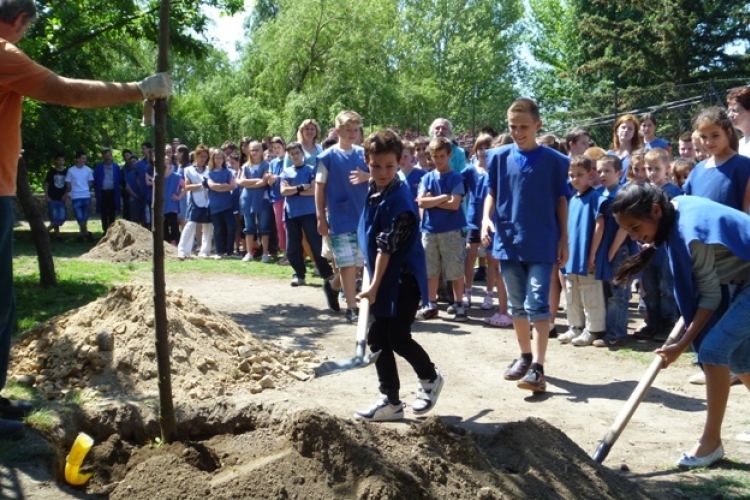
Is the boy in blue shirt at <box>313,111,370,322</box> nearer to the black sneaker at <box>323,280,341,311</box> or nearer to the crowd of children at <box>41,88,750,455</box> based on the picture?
the crowd of children at <box>41,88,750,455</box>

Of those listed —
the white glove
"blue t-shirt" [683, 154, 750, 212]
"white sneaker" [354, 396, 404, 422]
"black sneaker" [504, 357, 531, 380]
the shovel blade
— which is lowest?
"white sneaker" [354, 396, 404, 422]

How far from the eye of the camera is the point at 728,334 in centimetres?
484

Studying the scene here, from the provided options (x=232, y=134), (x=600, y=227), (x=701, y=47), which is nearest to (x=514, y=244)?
(x=600, y=227)

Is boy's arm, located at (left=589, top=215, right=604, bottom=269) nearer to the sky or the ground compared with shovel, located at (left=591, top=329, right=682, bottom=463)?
nearer to the sky

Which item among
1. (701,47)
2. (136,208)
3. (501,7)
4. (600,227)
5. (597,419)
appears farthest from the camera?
(501,7)

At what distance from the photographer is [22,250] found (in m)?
17.6

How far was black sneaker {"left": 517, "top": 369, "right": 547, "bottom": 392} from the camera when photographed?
657 cm

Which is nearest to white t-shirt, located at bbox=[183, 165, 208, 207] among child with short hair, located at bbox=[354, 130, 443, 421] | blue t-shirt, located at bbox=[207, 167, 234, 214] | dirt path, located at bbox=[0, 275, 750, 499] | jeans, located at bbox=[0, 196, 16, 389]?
blue t-shirt, located at bbox=[207, 167, 234, 214]

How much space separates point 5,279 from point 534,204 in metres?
3.87

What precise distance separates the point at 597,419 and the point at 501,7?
186 feet

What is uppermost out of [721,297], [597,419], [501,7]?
[501,7]

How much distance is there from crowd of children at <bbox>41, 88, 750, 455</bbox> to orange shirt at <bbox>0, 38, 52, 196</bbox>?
2265 millimetres

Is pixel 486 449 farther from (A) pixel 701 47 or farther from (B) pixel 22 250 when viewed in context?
(A) pixel 701 47

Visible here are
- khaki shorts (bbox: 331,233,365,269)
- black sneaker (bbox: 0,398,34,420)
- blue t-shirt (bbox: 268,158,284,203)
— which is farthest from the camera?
blue t-shirt (bbox: 268,158,284,203)
